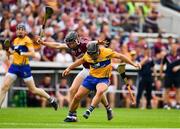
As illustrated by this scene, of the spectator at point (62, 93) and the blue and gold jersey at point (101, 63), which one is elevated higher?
the blue and gold jersey at point (101, 63)

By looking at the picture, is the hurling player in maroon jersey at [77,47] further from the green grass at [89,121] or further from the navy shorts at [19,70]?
the navy shorts at [19,70]

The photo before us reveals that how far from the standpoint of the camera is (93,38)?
32.0m

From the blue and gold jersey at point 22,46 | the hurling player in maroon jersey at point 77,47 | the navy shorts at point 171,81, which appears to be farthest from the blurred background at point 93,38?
the hurling player in maroon jersey at point 77,47

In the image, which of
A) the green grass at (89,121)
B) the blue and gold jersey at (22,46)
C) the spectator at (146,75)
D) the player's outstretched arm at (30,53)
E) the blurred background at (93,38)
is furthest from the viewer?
the blurred background at (93,38)

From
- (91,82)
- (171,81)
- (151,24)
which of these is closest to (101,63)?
(91,82)

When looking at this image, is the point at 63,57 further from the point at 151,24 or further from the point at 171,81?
the point at 151,24

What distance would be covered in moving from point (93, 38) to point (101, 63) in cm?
1229

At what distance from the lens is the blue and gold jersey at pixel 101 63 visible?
19.6m

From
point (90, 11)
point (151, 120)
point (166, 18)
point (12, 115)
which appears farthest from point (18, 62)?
point (166, 18)

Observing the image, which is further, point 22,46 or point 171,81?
point 171,81

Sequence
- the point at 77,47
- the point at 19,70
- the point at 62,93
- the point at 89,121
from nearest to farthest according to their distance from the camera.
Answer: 1. the point at 77,47
2. the point at 89,121
3. the point at 19,70
4. the point at 62,93

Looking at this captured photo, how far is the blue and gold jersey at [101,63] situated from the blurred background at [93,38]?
752 cm

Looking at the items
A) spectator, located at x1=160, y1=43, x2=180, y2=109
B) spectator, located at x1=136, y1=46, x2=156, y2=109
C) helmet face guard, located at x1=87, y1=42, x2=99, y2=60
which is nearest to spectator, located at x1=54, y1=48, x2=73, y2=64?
spectator, located at x1=136, y1=46, x2=156, y2=109

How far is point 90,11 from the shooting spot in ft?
113
